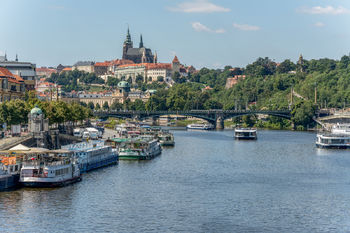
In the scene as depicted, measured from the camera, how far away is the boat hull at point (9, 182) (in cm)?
5394

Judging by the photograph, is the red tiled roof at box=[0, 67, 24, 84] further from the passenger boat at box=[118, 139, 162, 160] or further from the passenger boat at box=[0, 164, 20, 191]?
the passenger boat at box=[0, 164, 20, 191]

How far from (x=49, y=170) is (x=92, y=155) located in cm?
1484

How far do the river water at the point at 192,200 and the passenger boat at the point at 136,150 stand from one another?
2389 mm

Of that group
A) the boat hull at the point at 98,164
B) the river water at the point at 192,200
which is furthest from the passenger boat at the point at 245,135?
the boat hull at the point at 98,164

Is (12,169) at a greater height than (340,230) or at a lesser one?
greater

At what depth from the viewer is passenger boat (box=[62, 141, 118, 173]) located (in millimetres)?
68562

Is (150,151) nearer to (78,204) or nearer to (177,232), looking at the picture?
(78,204)

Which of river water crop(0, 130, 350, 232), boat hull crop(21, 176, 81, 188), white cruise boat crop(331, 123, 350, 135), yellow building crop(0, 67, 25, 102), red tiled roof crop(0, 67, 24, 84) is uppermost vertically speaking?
red tiled roof crop(0, 67, 24, 84)

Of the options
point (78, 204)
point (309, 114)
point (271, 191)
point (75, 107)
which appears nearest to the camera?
point (78, 204)

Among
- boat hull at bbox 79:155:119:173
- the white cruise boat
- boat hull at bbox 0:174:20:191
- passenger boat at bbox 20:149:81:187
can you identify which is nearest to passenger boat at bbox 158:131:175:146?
boat hull at bbox 79:155:119:173

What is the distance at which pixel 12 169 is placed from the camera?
56.3 meters

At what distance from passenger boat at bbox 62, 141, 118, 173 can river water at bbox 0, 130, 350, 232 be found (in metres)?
1.16

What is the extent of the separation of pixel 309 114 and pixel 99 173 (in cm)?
10332

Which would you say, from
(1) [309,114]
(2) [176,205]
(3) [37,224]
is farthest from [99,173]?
(1) [309,114]
